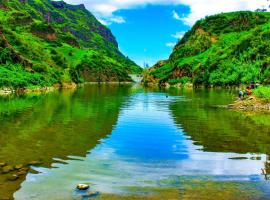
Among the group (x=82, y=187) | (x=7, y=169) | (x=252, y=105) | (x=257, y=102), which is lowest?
(x=82, y=187)

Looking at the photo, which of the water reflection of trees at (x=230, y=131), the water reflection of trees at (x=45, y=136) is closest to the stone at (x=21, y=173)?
the water reflection of trees at (x=45, y=136)

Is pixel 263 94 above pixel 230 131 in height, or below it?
above

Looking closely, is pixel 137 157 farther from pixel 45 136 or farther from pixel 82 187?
pixel 45 136

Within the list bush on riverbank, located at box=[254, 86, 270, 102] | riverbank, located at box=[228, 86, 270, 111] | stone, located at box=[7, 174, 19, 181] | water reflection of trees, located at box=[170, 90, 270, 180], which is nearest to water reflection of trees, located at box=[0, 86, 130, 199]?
stone, located at box=[7, 174, 19, 181]

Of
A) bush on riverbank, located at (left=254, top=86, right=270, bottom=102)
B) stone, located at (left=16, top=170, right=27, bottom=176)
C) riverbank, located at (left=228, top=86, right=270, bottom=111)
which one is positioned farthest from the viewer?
bush on riverbank, located at (left=254, top=86, right=270, bottom=102)

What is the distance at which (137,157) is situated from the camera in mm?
28641

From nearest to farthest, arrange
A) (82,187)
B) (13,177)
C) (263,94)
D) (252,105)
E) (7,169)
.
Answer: (82,187) → (13,177) → (7,169) → (252,105) → (263,94)

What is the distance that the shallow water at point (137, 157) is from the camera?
67.0ft

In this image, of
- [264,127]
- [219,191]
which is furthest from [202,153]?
[264,127]

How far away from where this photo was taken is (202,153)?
99.8 ft

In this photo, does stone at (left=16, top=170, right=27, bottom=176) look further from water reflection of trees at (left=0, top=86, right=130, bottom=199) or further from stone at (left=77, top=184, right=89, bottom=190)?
stone at (left=77, top=184, right=89, bottom=190)

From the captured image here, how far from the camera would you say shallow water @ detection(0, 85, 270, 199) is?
67.0 feet

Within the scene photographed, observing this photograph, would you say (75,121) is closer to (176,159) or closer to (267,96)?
(176,159)

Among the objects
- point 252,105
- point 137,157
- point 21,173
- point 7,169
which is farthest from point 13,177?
point 252,105
